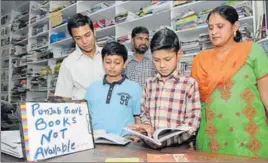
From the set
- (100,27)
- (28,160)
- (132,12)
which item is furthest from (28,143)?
(100,27)

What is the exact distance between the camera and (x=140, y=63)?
2.06 m

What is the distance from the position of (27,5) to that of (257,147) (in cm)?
494

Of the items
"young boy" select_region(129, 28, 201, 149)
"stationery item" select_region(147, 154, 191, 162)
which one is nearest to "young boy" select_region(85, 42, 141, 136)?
"young boy" select_region(129, 28, 201, 149)

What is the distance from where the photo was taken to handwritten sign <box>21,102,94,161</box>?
70 cm

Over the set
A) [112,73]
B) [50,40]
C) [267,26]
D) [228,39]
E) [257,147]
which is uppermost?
[50,40]

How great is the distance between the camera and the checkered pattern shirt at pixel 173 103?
38.8 inches

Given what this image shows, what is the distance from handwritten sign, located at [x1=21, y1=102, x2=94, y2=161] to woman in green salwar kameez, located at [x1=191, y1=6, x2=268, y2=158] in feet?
1.65

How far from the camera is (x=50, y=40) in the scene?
13.4 feet

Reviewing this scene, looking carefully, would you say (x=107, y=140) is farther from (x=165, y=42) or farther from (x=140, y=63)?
(x=140, y=63)

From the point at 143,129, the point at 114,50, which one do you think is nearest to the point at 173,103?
the point at 143,129

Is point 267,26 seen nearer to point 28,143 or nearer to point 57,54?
point 28,143

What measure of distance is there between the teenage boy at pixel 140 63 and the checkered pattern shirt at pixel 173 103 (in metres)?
0.82

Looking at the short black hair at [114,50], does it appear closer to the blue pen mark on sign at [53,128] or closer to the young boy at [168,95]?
Answer: the young boy at [168,95]

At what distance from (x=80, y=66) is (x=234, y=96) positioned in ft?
2.76
